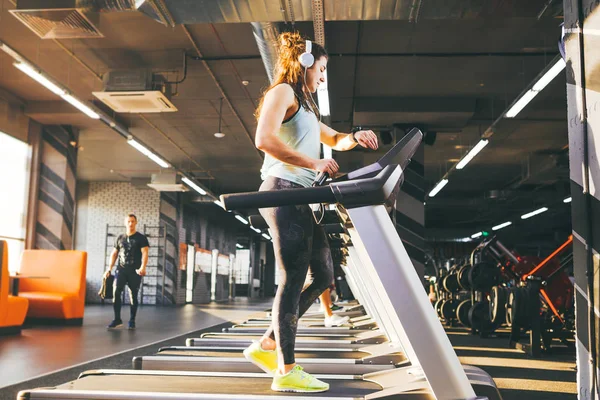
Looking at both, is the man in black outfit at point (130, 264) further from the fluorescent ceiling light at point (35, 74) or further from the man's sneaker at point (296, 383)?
the man's sneaker at point (296, 383)

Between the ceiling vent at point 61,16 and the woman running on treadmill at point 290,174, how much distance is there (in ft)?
10.2

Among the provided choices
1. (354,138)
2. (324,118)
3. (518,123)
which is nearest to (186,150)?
(324,118)

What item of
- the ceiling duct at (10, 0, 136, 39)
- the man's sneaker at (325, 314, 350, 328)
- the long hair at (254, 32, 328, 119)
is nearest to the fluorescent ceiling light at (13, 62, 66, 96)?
the ceiling duct at (10, 0, 136, 39)

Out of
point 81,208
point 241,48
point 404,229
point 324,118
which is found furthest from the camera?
point 81,208

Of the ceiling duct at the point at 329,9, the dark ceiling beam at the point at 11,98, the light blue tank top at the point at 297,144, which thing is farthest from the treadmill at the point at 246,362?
the dark ceiling beam at the point at 11,98

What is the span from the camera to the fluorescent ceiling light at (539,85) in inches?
240

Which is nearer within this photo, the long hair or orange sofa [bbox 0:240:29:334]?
the long hair

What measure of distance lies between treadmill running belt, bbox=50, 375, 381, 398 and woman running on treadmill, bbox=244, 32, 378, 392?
91 mm

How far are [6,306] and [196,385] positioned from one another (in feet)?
14.9

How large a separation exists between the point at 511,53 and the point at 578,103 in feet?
19.4

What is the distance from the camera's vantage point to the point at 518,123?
33.2 feet

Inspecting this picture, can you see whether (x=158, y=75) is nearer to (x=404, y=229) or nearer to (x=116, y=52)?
(x=116, y=52)

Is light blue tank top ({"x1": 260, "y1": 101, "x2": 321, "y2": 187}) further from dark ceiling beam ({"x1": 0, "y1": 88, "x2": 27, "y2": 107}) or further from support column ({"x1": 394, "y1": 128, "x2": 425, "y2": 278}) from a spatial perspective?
dark ceiling beam ({"x1": 0, "y1": 88, "x2": 27, "y2": 107})

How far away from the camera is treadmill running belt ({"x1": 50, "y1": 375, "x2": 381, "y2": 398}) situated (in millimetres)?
2020
